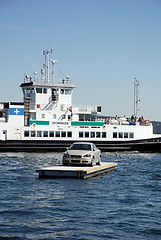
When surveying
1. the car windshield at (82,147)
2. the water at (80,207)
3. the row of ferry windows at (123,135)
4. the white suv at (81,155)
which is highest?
the row of ferry windows at (123,135)

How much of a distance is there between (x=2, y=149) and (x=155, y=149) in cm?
1657

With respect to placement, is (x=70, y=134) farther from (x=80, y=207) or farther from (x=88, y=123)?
(x=80, y=207)

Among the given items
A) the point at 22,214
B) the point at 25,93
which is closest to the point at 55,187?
the point at 22,214

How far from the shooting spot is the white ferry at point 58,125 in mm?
45781

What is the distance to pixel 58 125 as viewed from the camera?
47.1 metres

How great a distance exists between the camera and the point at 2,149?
44.7 m

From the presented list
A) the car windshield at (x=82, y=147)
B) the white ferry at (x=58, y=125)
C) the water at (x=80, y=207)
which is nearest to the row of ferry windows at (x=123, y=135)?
the white ferry at (x=58, y=125)

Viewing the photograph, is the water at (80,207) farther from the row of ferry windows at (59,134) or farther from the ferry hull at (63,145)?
the row of ferry windows at (59,134)

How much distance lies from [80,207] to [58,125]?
29618mm

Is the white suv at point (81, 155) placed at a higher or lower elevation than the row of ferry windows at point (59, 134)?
lower

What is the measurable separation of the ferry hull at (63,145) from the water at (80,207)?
1736 cm

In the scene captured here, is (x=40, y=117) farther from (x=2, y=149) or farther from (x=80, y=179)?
(x=80, y=179)

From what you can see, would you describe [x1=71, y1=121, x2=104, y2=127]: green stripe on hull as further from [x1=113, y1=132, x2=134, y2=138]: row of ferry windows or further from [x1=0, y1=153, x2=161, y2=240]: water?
[x1=0, y1=153, x2=161, y2=240]: water

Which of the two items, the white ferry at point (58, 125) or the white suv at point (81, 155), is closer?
the white suv at point (81, 155)
